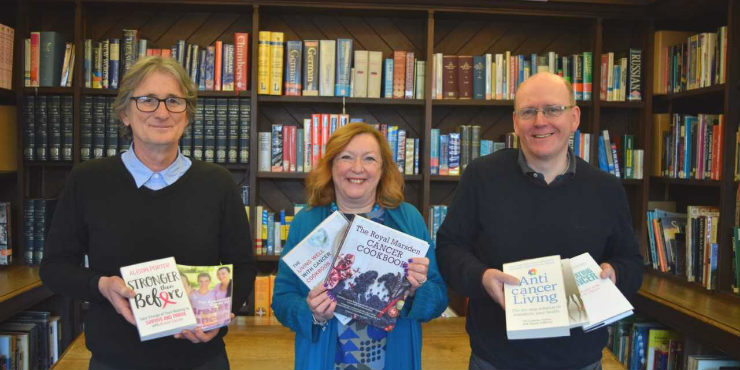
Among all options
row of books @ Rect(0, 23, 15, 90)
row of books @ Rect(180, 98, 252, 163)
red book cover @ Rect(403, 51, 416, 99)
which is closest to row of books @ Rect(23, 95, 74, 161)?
row of books @ Rect(0, 23, 15, 90)

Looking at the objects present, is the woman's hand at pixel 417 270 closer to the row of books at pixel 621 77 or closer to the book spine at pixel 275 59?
the book spine at pixel 275 59

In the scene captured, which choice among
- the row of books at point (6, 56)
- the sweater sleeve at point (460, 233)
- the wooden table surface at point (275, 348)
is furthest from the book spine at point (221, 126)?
the sweater sleeve at point (460, 233)

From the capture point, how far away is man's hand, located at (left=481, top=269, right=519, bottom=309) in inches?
63.4

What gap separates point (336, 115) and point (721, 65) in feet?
6.99

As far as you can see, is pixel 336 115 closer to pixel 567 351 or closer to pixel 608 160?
pixel 608 160

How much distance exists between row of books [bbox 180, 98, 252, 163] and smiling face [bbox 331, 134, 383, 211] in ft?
5.81

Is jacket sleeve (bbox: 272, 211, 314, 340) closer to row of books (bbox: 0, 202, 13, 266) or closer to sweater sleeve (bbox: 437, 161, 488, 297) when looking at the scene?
sweater sleeve (bbox: 437, 161, 488, 297)

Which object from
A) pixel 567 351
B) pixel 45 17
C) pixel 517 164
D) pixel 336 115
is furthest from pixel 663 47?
pixel 45 17

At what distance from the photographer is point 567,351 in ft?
5.59

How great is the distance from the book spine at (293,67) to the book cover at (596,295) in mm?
2275

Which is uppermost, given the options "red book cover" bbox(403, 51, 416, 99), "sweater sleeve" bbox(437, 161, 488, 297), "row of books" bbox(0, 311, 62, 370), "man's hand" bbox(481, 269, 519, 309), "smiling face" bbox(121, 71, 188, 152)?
"red book cover" bbox(403, 51, 416, 99)

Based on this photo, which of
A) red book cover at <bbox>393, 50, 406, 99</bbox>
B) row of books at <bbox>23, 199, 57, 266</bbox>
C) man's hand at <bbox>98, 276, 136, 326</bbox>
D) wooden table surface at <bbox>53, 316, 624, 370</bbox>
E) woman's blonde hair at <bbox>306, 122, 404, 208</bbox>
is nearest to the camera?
man's hand at <bbox>98, 276, 136, 326</bbox>

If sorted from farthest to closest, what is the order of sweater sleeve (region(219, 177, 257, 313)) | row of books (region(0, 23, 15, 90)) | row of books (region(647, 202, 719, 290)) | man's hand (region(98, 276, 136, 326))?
1. row of books (region(0, 23, 15, 90))
2. row of books (region(647, 202, 719, 290))
3. sweater sleeve (region(219, 177, 257, 313))
4. man's hand (region(98, 276, 136, 326))

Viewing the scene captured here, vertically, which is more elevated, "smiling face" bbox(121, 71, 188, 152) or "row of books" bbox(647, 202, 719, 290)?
"smiling face" bbox(121, 71, 188, 152)
